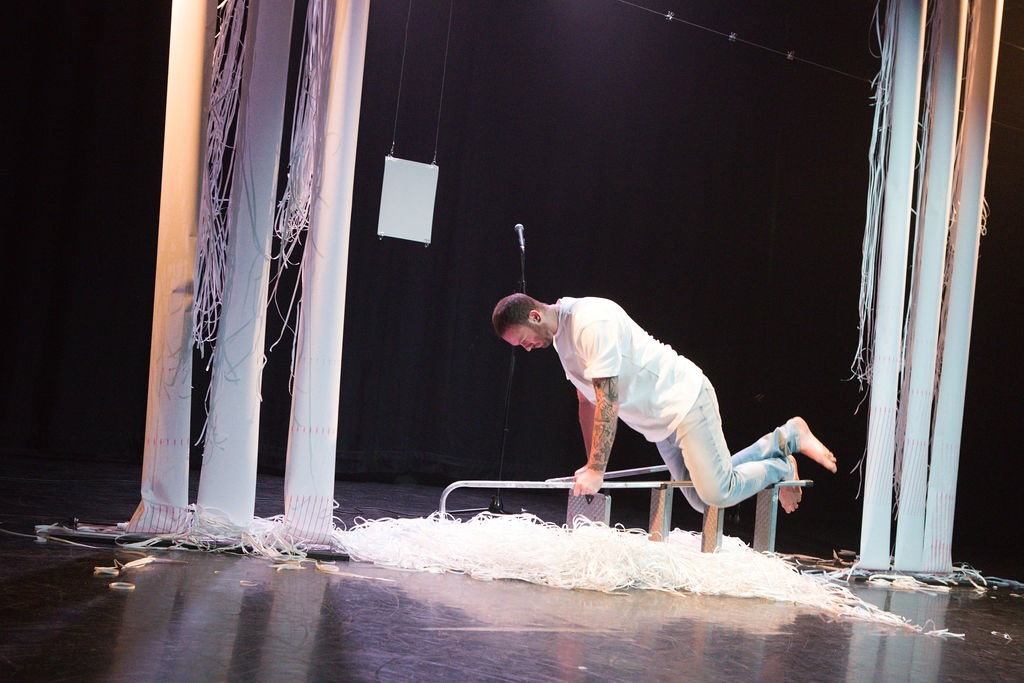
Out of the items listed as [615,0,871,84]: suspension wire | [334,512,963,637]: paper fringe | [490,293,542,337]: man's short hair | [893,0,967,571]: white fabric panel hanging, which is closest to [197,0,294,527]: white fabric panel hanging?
[334,512,963,637]: paper fringe

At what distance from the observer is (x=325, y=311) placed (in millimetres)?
3148

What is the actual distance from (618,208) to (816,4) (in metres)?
1.90

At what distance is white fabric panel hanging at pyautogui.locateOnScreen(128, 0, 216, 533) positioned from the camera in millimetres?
2979

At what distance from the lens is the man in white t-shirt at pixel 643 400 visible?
10.6ft

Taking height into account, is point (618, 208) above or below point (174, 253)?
above

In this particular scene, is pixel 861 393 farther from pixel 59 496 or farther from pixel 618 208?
pixel 59 496

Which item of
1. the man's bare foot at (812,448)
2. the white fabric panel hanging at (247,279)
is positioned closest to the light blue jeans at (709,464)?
the man's bare foot at (812,448)

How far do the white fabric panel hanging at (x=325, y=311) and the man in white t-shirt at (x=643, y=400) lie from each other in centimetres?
58

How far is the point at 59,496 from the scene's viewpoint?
370 cm

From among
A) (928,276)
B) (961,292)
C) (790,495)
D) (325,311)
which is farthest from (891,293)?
(325,311)

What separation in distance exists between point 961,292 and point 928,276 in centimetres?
21

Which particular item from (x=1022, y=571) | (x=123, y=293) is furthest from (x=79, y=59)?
(x=1022, y=571)

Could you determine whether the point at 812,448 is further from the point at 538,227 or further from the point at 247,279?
the point at 538,227

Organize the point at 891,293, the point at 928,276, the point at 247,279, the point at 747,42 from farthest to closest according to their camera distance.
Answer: the point at 747,42 < the point at 928,276 < the point at 891,293 < the point at 247,279
